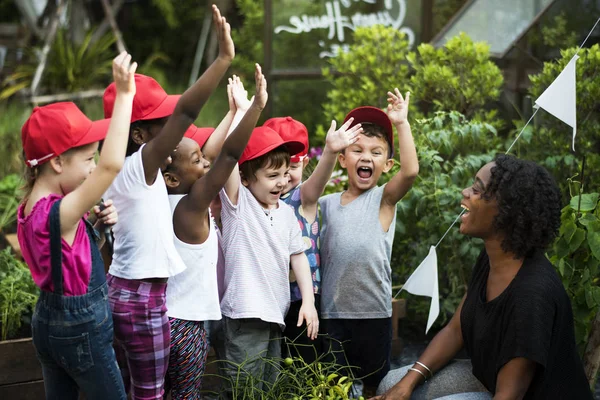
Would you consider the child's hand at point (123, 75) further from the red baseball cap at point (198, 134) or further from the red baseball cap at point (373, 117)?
the red baseball cap at point (373, 117)

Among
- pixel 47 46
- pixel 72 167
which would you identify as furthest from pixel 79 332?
pixel 47 46

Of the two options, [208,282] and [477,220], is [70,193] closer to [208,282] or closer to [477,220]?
[208,282]

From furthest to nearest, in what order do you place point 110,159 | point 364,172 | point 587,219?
1. point 364,172
2. point 587,219
3. point 110,159

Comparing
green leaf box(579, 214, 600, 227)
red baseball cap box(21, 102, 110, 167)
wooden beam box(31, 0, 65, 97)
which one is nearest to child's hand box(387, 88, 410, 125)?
green leaf box(579, 214, 600, 227)

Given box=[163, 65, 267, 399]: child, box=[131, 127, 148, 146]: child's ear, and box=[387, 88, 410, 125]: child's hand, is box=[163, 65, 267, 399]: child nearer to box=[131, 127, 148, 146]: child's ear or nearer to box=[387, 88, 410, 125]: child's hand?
box=[131, 127, 148, 146]: child's ear

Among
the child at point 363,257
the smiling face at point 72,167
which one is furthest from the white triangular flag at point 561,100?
the smiling face at point 72,167

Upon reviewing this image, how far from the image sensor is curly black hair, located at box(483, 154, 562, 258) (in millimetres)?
2752

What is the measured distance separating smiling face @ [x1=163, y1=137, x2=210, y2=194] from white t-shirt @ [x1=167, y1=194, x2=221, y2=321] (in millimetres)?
45

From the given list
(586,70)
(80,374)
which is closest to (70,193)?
(80,374)

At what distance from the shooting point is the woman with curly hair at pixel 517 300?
2656mm

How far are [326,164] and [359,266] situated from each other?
1.58 ft

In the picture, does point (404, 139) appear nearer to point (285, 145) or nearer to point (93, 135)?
point (285, 145)

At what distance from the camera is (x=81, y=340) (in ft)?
7.91

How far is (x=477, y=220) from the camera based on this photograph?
9.41ft
